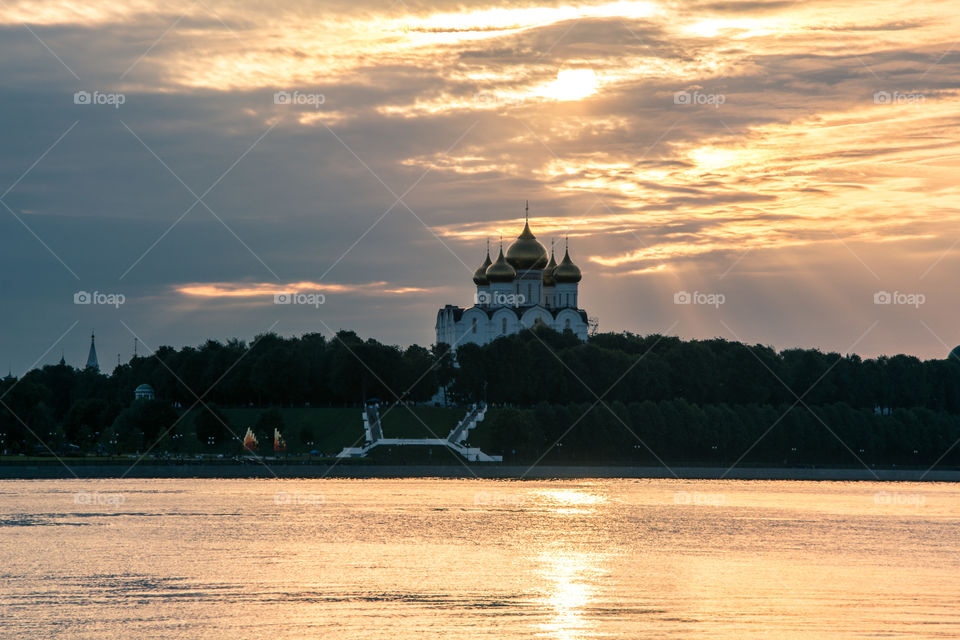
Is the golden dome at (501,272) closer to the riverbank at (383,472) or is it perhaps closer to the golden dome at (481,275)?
the golden dome at (481,275)

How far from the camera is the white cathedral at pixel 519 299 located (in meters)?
162

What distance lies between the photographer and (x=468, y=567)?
159ft

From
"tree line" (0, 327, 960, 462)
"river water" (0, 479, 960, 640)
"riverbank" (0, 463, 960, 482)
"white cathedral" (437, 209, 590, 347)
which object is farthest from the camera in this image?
"white cathedral" (437, 209, 590, 347)

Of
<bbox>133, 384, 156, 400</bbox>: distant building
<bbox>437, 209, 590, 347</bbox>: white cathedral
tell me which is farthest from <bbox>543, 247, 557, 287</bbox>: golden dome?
<bbox>133, 384, 156, 400</bbox>: distant building

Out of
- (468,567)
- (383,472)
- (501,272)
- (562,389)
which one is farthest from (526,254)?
(468,567)

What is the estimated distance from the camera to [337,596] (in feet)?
136

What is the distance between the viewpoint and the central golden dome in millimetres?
164375

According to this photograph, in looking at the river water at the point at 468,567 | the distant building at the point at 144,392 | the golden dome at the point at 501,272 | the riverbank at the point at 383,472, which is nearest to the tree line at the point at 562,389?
the distant building at the point at 144,392

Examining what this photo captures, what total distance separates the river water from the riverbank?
1942 cm

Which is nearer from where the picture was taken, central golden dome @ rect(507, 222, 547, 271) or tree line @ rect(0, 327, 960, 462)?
tree line @ rect(0, 327, 960, 462)

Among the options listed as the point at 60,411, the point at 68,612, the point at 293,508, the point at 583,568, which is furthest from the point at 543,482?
the point at 60,411

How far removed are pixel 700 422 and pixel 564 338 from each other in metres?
29.0

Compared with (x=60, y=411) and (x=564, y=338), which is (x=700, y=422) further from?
(x=60, y=411)

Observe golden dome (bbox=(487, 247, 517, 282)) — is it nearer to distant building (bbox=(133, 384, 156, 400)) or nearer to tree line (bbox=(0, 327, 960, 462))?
tree line (bbox=(0, 327, 960, 462))
